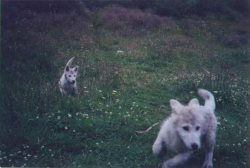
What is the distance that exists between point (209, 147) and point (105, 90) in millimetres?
3513

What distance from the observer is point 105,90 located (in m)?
7.54

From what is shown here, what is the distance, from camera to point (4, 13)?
42.7 ft

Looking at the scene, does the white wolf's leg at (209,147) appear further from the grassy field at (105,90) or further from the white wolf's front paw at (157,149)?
the white wolf's front paw at (157,149)

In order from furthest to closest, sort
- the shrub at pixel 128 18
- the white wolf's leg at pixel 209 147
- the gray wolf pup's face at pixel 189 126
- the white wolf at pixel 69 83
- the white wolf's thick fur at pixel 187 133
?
the shrub at pixel 128 18
the white wolf at pixel 69 83
the white wolf's leg at pixel 209 147
the white wolf's thick fur at pixel 187 133
the gray wolf pup's face at pixel 189 126

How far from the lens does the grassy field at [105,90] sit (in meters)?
5.01

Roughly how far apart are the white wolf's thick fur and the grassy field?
0.36 m

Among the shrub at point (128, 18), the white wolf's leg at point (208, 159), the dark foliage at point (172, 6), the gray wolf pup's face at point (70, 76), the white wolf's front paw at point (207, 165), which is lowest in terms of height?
the white wolf's front paw at point (207, 165)

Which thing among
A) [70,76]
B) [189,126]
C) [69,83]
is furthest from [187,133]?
[70,76]

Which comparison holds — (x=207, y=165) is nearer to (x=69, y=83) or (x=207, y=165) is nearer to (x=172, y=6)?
(x=69, y=83)

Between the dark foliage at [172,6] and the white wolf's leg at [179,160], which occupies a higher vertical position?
the dark foliage at [172,6]

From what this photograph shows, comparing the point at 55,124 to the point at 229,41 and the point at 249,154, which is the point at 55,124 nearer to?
the point at 249,154

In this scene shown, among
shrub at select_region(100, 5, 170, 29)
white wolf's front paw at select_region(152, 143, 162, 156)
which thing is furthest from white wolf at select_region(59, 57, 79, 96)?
shrub at select_region(100, 5, 170, 29)

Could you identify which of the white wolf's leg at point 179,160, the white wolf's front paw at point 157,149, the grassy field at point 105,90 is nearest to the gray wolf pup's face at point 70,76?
the grassy field at point 105,90

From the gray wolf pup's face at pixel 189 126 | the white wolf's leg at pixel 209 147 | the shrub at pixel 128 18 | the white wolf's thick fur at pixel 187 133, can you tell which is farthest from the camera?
the shrub at pixel 128 18
